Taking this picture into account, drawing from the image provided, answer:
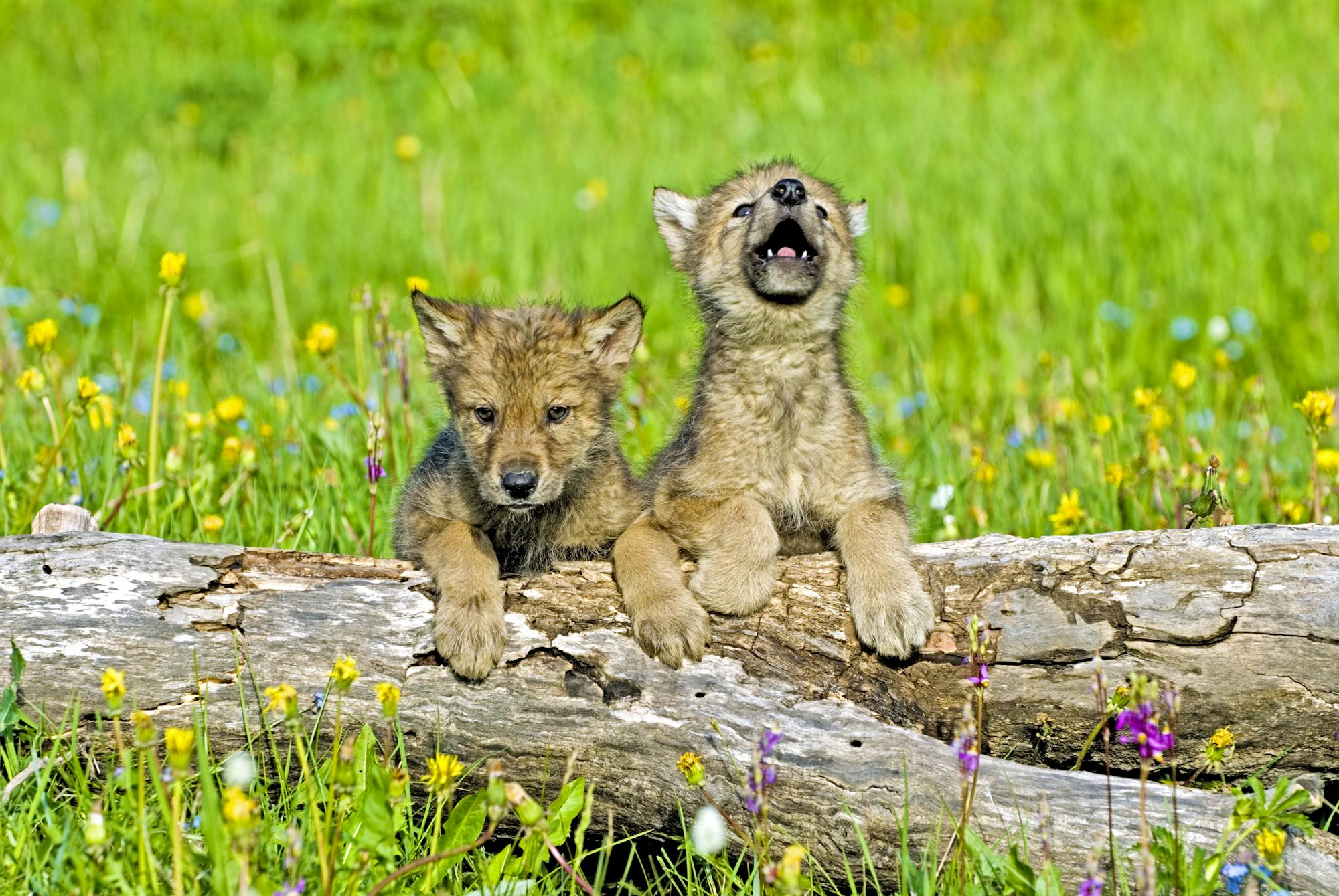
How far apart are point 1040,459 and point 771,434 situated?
1529mm

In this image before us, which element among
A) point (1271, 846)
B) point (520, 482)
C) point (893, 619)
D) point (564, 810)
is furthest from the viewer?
point (520, 482)

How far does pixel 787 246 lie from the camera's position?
188 inches

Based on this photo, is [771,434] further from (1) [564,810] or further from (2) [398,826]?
(2) [398,826]

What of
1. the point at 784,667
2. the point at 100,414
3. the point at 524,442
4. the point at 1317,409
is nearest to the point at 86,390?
the point at 100,414

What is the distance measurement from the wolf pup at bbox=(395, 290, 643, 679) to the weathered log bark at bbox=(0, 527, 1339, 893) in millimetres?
529

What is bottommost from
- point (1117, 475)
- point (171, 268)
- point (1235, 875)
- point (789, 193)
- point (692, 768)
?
point (1235, 875)

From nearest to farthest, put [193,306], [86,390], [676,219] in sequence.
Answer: [86,390] < [676,219] < [193,306]

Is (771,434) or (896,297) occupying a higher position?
(896,297)

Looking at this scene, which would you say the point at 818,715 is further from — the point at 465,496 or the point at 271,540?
the point at 271,540

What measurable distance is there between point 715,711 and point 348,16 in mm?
11662

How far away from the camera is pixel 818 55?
1350cm

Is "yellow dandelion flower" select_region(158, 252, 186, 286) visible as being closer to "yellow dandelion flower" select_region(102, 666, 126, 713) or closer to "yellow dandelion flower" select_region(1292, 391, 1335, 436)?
"yellow dandelion flower" select_region(102, 666, 126, 713)

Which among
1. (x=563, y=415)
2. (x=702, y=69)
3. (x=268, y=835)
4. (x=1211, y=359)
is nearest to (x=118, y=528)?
(x=563, y=415)

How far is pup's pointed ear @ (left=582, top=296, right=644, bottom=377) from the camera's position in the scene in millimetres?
4605
